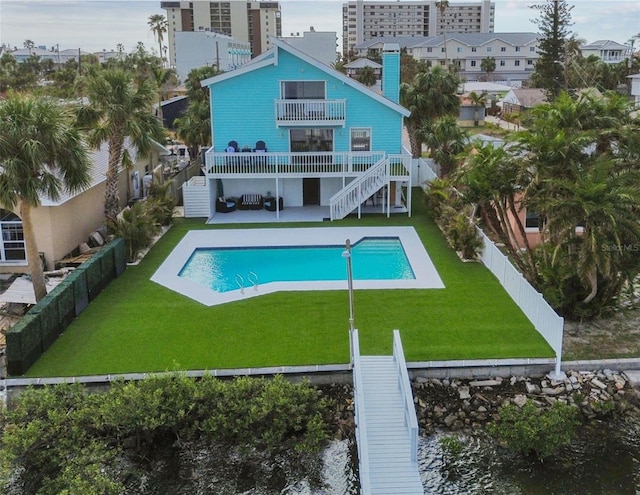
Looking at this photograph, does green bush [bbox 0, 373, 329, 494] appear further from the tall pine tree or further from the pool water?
the tall pine tree

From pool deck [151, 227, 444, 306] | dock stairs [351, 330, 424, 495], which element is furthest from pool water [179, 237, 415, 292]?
dock stairs [351, 330, 424, 495]

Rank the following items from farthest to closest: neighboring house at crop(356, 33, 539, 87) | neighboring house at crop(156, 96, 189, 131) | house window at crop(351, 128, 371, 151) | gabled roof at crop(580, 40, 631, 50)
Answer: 1. neighboring house at crop(356, 33, 539, 87)
2. gabled roof at crop(580, 40, 631, 50)
3. neighboring house at crop(156, 96, 189, 131)
4. house window at crop(351, 128, 371, 151)

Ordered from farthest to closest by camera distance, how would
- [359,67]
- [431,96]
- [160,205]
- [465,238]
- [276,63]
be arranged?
[359,67], [431,96], [276,63], [160,205], [465,238]

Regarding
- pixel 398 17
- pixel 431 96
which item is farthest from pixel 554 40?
pixel 398 17

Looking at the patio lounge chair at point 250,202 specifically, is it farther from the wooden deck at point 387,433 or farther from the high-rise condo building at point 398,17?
the high-rise condo building at point 398,17

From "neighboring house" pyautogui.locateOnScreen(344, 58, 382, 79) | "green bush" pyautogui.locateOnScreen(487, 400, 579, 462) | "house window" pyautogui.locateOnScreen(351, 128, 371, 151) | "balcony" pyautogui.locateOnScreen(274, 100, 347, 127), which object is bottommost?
"green bush" pyautogui.locateOnScreen(487, 400, 579, 462)

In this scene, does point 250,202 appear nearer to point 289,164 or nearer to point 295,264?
point 289,164
